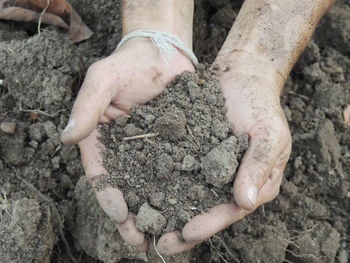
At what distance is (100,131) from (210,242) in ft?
2.30

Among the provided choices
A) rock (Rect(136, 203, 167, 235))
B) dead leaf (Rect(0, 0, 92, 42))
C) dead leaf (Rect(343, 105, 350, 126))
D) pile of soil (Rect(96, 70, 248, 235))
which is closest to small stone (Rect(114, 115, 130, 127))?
pile of soil (Rect(96, 70, 248, 235))

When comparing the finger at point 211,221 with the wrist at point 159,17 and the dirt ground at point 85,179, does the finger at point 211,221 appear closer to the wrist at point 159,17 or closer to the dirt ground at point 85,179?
the dirt ground at point 85,179

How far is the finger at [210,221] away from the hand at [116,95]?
19 centimetres

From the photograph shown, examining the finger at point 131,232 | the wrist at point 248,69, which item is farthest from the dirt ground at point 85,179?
the wrist at point 248,69

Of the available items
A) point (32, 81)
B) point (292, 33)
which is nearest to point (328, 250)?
point (292, 33)

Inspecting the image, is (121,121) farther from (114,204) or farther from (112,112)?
(114,204)

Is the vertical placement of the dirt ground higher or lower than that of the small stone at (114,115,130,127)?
lower

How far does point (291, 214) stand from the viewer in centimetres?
193

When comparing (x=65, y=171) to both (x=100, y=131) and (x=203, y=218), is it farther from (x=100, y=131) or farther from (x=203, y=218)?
(x=203, y=218)

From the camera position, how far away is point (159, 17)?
1.99m

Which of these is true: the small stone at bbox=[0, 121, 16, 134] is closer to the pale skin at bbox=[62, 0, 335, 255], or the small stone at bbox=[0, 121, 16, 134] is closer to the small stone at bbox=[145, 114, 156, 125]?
the pale skin at bbox=[62, 0, 335, 255]

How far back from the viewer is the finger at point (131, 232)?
4.83ft

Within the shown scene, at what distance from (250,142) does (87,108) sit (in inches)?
24.2

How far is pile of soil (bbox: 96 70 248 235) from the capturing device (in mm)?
1452
